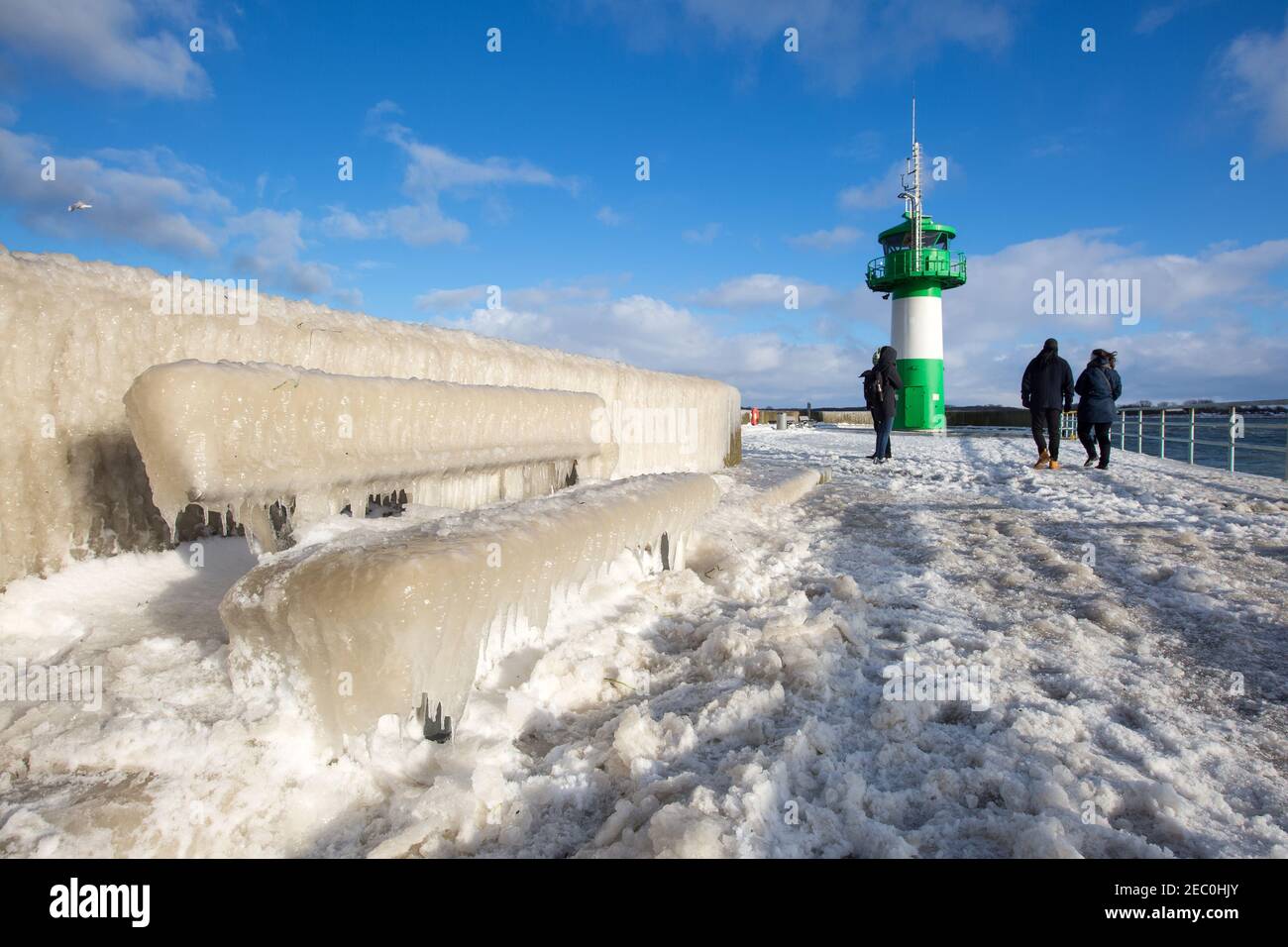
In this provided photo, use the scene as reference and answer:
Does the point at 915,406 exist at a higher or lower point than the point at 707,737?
higher

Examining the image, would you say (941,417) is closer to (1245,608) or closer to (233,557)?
(1245,608)

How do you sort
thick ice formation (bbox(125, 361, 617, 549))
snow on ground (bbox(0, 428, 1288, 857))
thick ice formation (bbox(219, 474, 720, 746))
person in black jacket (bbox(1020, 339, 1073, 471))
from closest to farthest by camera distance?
1. snow on ground (bbox(0, 428, 1288, 857))
2. thick ice formation (bbox(219, 474, 720, 746))
3. thick ice formation (bbox(125, 361, 617, 549))
4. person in black jacket (bbox(1020, 339, 1073, 471))

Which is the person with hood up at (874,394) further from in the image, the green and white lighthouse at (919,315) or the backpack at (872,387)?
the green and white lighthouse at (919,315)

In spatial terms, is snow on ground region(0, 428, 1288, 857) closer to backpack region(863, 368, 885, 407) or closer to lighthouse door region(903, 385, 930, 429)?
backpack region(863, 368, 885, 407)

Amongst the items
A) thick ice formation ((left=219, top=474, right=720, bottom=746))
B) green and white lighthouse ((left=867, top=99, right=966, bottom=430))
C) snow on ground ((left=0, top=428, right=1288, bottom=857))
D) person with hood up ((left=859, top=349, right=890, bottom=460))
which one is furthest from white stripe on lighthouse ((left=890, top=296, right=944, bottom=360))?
thick ice formation ((left=219, top=474, right=720, bottom=746))

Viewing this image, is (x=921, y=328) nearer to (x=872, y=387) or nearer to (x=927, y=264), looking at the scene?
(x=927, y=264)

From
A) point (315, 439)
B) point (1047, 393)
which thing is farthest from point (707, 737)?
point (1047, 393)

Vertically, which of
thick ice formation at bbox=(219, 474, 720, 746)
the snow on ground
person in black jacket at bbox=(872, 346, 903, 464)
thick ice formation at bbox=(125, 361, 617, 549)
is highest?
person in black jacket at bbox=(872, 346, 903, 464)

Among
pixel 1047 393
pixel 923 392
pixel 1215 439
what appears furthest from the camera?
pixel 923 392

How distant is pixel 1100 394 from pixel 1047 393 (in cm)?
69

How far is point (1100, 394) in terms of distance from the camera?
8289mm

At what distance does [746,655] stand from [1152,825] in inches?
40.9

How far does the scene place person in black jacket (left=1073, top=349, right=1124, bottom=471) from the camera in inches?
325
